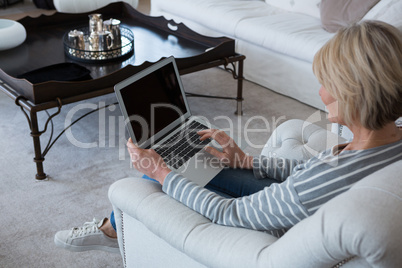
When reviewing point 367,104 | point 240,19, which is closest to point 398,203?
point 367,104

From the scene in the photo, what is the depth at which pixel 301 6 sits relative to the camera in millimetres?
3535

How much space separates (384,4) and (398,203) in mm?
2306

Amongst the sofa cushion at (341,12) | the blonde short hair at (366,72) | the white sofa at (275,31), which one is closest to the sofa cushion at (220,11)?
the white sofa at (275,31)

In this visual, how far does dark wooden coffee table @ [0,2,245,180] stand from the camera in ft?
7.29

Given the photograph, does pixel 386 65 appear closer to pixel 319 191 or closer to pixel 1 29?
pixel 319 191

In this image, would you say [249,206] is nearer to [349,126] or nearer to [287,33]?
[349,126]

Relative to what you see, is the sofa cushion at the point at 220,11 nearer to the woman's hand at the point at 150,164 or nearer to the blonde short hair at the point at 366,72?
the woman's hand at the point at 150,164

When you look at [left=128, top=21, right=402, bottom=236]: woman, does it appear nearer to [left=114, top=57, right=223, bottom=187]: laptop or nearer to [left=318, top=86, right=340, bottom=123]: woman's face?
[left=318, top=86, right=340, bottom=123]: woman's face

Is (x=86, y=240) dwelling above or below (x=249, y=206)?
below

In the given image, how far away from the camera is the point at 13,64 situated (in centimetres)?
262

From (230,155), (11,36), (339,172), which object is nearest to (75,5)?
(11,36)

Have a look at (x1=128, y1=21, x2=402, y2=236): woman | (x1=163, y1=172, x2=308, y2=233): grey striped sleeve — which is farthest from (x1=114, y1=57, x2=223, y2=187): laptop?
(x1=128, y1=21, x2=402, y2=236): woman

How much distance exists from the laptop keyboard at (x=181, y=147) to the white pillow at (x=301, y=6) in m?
2.02

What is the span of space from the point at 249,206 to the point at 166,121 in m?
0.64
